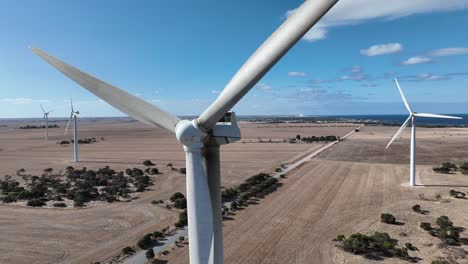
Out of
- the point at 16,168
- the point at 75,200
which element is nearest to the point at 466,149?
the point at 75,200

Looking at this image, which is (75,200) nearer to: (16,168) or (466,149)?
(16,168)

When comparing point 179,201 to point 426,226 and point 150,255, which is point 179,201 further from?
point 426,226

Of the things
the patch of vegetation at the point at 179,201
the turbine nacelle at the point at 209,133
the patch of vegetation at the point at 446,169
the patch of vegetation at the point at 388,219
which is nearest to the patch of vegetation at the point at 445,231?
the patch of vegetation at the point at 388,219

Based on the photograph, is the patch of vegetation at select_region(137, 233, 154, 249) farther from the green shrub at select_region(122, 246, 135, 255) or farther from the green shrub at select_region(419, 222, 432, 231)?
the green shrub at select_region(419, 222, 432, 231)

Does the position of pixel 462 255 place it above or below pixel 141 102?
below

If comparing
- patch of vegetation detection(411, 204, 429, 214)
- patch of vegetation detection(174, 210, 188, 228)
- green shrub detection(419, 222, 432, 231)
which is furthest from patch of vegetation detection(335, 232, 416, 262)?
patch of vegetation detection(174, 210, 188, 228)

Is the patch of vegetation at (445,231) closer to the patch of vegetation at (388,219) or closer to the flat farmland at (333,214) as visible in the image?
the flat farmland at (333,214)
